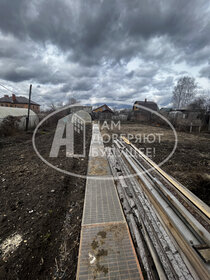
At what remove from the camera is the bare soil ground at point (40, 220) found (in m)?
1.13

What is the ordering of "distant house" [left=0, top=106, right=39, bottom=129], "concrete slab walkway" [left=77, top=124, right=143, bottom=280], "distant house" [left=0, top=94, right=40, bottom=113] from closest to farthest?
"concrete slab walkway" [left=77, top=124, right=143, bottom=280], "distant house" [left=0, top=106, right=39, bottom=129], "distant house" [left=0, top=94, right=40, bottom=113]

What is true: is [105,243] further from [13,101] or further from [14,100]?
[13,101]

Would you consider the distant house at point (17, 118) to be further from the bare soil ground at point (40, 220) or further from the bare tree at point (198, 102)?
the bare tree at point (198, 102)

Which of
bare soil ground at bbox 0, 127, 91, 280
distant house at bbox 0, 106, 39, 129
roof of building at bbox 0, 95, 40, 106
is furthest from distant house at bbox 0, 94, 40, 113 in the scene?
bare soil ground at bbox 0, 127, 91, 280

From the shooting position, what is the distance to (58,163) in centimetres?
350

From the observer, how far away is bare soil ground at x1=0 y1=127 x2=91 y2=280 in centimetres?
113

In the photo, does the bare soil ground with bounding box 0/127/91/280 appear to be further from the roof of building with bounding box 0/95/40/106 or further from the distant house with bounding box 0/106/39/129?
the roof of building with bounding box 0/95/40/106

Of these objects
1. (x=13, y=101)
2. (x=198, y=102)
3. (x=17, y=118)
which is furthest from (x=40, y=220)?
(x=13, y=101)

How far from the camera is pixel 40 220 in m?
1.63

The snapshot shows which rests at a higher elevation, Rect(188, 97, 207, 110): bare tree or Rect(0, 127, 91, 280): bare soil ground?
Rect(188, 97, 207, 110): bare tree

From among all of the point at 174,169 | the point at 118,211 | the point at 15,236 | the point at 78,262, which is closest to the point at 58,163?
the point at 15,236

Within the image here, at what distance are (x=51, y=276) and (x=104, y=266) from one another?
493 mm

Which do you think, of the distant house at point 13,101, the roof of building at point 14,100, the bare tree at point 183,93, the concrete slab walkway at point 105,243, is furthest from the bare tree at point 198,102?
the roof of building at point 14,100

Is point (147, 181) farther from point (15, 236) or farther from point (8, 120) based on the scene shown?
point (8, 120)
